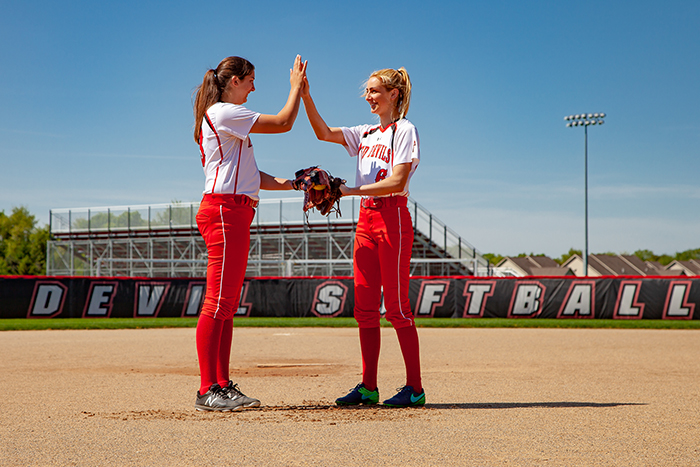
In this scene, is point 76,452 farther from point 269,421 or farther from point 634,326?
point 634,326

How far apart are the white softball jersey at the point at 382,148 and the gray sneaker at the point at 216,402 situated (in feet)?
5.72

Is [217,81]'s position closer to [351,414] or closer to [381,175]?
[381,175]

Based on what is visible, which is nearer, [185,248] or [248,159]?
[248,159]

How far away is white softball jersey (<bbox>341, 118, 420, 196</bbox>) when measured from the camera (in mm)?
4340

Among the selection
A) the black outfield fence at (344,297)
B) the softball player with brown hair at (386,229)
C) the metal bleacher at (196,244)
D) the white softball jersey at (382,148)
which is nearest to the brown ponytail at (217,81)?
the softball player with brown hair at (386,229)

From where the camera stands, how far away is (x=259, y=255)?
34.7m

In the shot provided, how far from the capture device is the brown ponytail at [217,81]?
170 inches

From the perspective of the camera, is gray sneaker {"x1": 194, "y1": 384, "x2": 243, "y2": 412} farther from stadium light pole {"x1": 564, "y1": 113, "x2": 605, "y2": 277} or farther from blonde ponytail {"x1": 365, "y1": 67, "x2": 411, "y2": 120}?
stadium light pole {"x1": 564, "y1": 113, "x2": 605, "y2": 277}

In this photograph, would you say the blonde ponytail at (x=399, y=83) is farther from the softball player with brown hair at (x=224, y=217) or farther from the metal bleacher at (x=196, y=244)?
the metal bleacher at (x=196, y=244)

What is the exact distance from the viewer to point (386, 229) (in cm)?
438

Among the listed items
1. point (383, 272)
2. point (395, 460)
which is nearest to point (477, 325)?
point (383, 272)

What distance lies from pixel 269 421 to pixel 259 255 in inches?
1233

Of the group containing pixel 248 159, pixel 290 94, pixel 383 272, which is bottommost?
pixel 383 272

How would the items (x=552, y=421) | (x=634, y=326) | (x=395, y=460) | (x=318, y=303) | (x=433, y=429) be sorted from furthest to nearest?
(x=318, y=303), (x=634, y=326), (x=552, y=421), (x=433, y=429), (x=395, y=460)
